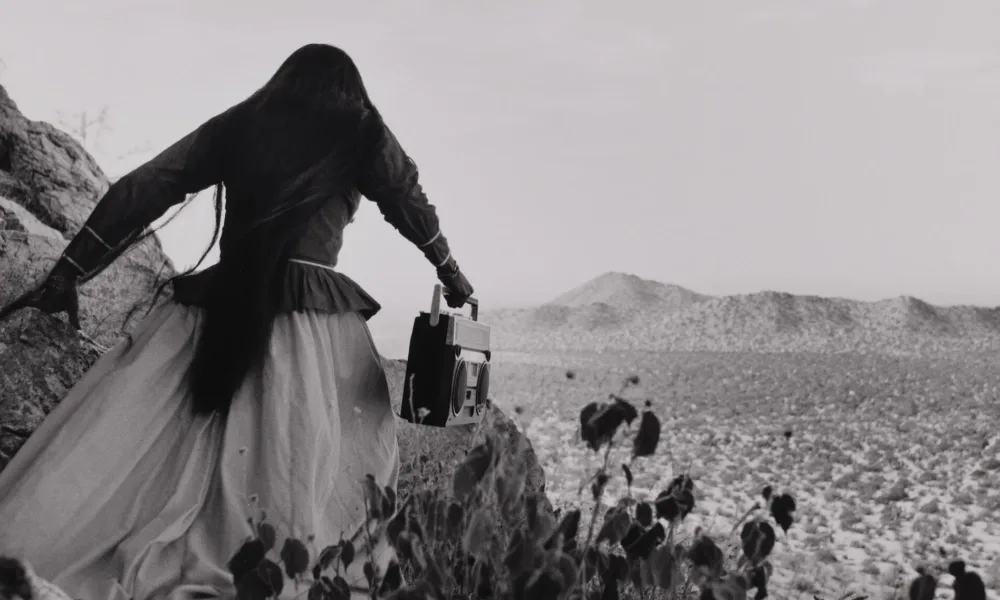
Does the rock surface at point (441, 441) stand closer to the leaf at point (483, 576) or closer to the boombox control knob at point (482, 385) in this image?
the boombox control knob at point (482, 385)

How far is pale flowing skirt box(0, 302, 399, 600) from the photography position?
2225 mm

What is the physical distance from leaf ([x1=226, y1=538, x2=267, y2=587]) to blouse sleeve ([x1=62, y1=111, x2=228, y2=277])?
1883 mm

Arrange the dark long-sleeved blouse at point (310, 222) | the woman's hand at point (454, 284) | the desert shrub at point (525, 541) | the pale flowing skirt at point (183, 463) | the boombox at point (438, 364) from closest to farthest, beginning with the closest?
1. the desert shrub at point (525, 541)
2. the pale flowing skirt at point (183, 463)
3. the dark long-sleeved blouse at point (310, 222)
4. the boombox at point (438, 364)
5. the woman's hand at point (454, 284)

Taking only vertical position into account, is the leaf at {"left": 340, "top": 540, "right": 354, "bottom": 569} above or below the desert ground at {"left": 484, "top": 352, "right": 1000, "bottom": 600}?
above

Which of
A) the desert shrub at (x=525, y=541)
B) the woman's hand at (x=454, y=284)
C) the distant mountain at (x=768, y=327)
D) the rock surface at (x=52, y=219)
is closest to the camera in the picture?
the desert shrub at (x=525, y=541)

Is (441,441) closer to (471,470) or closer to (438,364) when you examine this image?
(438,364)

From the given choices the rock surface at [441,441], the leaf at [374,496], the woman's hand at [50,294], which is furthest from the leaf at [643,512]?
the rock surface at [441,441]

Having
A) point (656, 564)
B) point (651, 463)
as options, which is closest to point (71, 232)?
point (656, 564)

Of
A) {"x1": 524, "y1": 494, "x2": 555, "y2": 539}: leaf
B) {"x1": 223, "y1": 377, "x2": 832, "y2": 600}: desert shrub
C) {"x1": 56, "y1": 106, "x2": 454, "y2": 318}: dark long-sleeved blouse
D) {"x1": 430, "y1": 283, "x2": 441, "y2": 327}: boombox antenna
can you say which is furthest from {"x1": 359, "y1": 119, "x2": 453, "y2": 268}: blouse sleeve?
{"x1": 524, "y1": 494, "x2": 555, "y2": 539}: leaf

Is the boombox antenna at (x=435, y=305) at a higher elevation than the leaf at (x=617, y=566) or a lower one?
higher

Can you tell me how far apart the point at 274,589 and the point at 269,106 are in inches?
76.4

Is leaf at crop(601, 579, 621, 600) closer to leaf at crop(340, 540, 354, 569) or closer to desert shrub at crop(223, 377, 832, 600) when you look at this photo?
desert shrub at crop(223, 377, 832, 600)

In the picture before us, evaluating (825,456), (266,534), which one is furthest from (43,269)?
(825,456)

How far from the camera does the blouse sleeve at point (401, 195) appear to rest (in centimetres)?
262
